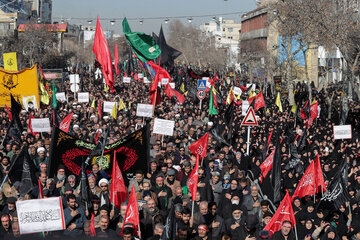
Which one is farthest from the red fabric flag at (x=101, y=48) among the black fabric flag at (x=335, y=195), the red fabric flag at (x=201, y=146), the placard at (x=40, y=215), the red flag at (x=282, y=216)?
the placard at (x=40, y=215)

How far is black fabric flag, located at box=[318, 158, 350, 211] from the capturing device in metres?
10.1

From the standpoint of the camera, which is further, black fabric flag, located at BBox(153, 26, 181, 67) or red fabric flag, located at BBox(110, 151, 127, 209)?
black fabric flag, located at BBox(153, 26, 181, 67)

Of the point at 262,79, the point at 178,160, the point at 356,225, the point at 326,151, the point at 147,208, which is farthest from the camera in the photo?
the point at 262,79

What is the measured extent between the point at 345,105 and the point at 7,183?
18.1 meters

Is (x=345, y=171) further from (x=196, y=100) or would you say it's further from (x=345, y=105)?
(x=196, y=100)

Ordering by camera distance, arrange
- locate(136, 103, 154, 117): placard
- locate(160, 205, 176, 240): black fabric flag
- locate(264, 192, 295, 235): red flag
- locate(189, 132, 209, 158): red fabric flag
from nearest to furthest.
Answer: locate(160, 205, 176, 240): black fabric flag
locate(264, 192, 295, 235): red flag
locate(189, 132, 209, 158): red fabric flag
locate(136, 103, 154, 117): placard

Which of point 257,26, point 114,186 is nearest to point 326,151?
point 114,186

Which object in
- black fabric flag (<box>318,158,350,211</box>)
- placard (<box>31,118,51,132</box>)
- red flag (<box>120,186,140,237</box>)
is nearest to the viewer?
red flag (<box>120,186,140,237</box>)

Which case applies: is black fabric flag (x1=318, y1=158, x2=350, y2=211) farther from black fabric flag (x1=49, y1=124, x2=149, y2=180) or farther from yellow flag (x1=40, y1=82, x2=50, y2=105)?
yellow flag (x1=40, y1=82, x2=50, y2=105)

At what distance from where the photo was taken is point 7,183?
10570 millimetres

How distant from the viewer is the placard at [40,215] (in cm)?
711

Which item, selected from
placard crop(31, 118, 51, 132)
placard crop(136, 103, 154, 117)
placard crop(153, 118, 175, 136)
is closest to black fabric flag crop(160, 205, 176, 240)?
placard crop(153, 118, 175, 136)

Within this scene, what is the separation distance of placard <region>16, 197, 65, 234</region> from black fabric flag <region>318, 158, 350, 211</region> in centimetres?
447

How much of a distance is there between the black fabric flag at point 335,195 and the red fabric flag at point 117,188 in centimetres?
307
